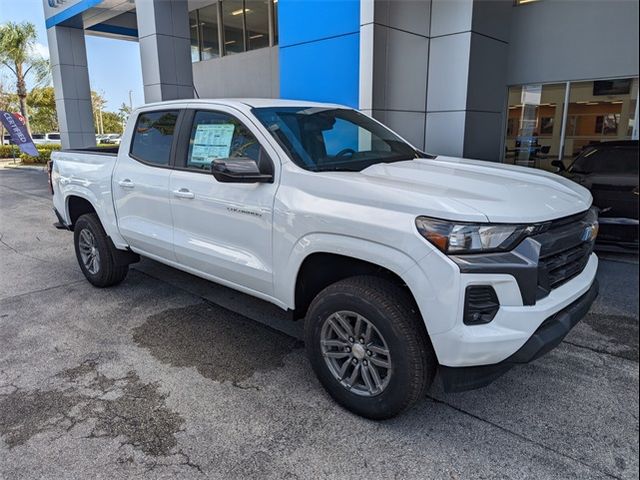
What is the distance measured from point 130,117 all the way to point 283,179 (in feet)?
8.07

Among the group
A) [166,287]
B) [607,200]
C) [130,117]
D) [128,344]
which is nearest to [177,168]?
[130,117]

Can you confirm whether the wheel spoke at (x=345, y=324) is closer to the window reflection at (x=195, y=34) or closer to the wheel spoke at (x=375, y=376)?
the wheel spoke at (x=375, y=376)

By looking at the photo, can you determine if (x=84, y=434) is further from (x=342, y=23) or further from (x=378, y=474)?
(x=342, y=23)

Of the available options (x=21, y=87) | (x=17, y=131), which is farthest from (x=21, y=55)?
(x=17, y=131)

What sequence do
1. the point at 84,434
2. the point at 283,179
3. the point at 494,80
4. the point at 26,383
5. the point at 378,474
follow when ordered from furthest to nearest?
the point at 494,80, the point at 26,383, the point at 283,179, the point at 84,434, the point at 378,474

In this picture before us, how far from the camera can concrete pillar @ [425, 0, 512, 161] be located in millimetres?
8266

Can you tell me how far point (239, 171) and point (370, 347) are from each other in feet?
4.64

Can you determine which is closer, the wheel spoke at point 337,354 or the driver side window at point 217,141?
the wheel spoke at point 337,354

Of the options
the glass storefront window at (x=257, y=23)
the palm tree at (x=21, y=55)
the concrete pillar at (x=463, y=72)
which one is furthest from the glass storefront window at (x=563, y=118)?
the palm tree at (x=21, y=55)

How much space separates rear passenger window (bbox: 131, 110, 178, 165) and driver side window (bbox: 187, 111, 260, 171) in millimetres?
337

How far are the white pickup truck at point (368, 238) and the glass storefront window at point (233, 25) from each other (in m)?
14.6

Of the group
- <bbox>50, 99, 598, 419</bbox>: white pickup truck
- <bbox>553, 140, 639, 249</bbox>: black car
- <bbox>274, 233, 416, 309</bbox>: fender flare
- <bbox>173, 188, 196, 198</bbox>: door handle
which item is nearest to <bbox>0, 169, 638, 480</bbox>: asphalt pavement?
<bbox>50, 99, 598, 419</bbox>: white pickup truck

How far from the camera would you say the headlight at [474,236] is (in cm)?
247

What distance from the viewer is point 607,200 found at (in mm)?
5535
